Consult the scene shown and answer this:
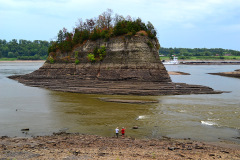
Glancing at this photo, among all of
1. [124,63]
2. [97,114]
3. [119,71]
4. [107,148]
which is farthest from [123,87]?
[107,148]

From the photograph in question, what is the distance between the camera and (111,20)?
7906cm

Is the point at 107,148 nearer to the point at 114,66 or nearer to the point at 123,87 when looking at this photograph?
the point at 123,87

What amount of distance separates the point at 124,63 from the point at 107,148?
42547 millimetres

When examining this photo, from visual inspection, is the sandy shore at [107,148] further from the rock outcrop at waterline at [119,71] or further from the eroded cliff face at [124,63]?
the eroded cliff face at [124,63]

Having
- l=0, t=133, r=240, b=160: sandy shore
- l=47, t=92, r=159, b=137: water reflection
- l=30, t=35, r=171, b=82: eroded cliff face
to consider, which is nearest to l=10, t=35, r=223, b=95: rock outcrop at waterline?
l=30, t=35, r=171, b=82: eroded cliff face

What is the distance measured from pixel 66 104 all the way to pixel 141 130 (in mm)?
17083

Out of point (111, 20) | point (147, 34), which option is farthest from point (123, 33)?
point (111, 20)

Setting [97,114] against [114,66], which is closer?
[97,114]

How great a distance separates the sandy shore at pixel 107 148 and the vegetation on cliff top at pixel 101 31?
4371 centimetres

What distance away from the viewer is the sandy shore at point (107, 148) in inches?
689

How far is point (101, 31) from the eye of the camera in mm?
70562

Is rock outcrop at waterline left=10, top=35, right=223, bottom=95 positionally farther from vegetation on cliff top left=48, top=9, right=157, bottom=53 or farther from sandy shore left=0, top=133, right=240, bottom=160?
sandy shore left=0, top=133, right=240, bottom=160

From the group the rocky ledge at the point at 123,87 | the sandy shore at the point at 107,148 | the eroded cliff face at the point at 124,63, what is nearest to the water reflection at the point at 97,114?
the sandy shore at the point at 107,148

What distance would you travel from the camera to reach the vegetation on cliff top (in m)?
64.5
